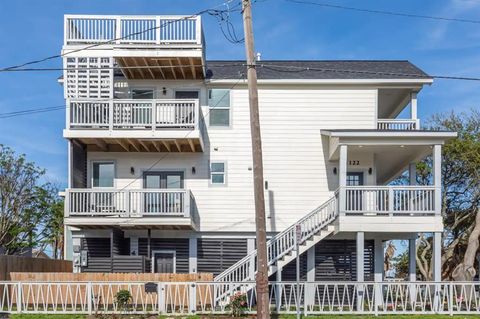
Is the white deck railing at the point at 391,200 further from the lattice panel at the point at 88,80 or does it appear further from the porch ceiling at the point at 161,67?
the lattice panel at the point at 88,80

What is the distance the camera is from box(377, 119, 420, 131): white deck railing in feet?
70.9

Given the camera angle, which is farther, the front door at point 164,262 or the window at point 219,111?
the window at point 219,111

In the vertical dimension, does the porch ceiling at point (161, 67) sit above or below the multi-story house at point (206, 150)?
above

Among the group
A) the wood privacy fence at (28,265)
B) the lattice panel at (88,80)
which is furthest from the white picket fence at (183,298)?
the lattice panel at (88,80)

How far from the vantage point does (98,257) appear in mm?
22141

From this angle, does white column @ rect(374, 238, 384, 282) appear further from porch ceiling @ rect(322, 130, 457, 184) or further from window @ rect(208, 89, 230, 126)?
window @ rect(208, 89, 230, 126)

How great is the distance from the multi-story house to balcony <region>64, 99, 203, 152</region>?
5 centimetres

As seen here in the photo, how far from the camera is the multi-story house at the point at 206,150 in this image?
68.6 ft

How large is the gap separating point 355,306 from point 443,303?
2.81 meters

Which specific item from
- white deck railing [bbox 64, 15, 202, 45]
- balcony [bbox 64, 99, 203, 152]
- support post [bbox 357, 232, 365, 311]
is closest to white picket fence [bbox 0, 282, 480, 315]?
support post [bbox 357, 232, 365, 311]

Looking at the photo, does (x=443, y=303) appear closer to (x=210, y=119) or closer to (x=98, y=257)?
(x=210, y=119)

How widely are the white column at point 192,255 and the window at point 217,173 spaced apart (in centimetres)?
230

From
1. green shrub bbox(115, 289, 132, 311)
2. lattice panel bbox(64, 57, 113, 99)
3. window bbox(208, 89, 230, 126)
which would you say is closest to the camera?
green shrub bbox(115, 289, 132, 311)

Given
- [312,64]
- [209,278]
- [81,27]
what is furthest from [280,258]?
[81,27]
